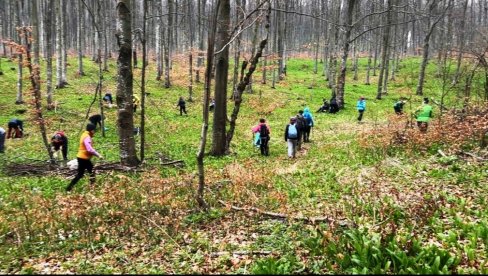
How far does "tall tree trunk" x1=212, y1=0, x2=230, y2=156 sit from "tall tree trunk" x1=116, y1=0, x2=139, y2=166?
154 inches

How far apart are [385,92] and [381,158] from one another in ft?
79.1

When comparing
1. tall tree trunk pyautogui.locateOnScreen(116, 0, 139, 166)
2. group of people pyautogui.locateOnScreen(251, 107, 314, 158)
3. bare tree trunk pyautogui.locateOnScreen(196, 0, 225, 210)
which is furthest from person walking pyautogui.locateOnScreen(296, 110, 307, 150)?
bare tree trunk pyautogui.locateOnScreen(196, 0, 225, 210)

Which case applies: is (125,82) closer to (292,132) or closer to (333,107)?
(292,132)

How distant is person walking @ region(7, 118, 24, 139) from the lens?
60.0 ft

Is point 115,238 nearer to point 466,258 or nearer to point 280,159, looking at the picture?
point 466,258

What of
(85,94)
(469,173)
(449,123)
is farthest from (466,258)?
(85,94)

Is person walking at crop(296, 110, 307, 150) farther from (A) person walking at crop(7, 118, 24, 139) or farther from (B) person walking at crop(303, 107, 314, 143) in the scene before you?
(A) person walking at crop(7, 118, 24, 139)

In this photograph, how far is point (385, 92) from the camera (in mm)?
35812

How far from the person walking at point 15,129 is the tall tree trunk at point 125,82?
28.6 feet

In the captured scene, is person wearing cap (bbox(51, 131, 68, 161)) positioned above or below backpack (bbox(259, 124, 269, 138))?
below

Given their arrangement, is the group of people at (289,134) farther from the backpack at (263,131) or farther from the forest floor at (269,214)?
the forest floor at (269,214)

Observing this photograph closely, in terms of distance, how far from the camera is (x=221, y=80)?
1567cm

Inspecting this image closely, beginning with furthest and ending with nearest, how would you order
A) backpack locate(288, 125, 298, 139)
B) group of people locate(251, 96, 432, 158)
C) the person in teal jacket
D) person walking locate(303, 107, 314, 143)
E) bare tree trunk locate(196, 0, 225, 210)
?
1. person walking locate(303, 107, 314, 143)
2. the person in teal jacket
3. group of people locate(251, 96, 432, 158)
4. backpack locate(288, 125, 298, 139)
5. bare tree trunk locate(196, 0, 225, 210)

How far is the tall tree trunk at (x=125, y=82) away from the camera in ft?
40.2
